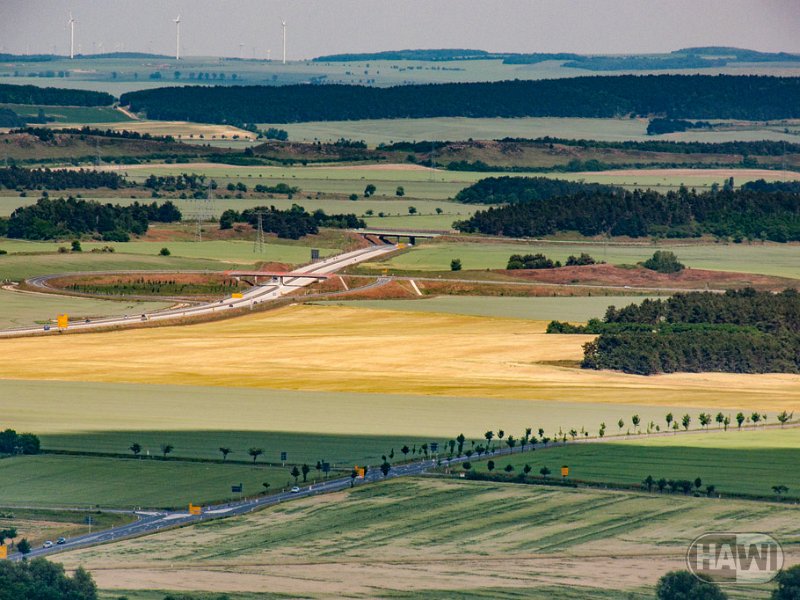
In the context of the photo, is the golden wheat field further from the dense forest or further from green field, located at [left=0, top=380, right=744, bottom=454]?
green field, located at [left=0, top=380, right=744, bottom=454]

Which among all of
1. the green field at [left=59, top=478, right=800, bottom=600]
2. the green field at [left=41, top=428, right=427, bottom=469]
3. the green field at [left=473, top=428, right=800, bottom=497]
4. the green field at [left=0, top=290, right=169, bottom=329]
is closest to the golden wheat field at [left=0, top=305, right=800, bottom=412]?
the green field at [left=0, top=290, right=169, bottom=329]

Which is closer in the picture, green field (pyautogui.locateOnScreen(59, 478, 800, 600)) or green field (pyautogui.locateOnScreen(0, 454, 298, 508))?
green field (pyautogui.locateOnScreen(59, 478, 800, 600))

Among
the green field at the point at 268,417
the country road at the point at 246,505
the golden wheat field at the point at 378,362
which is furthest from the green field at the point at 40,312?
the country road at the point at 246,505

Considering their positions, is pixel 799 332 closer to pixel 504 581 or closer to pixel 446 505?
pixel 446 505

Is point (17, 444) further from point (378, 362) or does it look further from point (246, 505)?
point (378, 362)

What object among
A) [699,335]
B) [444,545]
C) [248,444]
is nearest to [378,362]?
[699,335]

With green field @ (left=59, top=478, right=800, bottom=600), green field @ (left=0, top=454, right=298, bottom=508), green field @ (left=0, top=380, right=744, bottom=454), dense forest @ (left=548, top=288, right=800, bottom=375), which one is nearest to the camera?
green field @ (left=59, top=478, right=800, bottom=600)

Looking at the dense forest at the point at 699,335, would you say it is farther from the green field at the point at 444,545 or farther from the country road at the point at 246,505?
the green field at the point at 444,545
